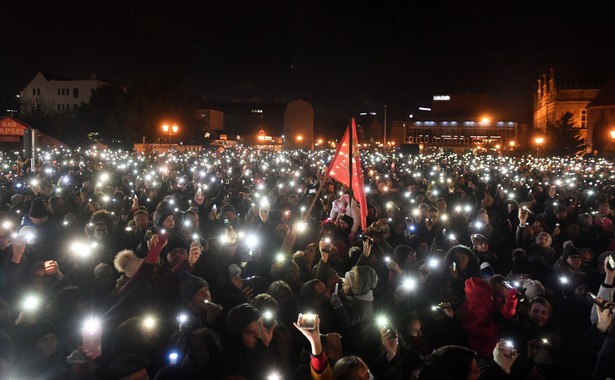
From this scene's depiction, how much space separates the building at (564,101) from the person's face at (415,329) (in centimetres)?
6002

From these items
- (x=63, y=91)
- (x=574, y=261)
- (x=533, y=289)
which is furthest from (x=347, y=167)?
(x=63, y=91)

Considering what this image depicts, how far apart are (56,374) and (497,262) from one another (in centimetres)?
565

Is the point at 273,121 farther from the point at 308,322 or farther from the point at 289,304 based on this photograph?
the point at 308,322

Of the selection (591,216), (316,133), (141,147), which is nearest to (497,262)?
(591,216)

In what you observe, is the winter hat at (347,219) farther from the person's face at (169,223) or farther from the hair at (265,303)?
the hair at (265,303)

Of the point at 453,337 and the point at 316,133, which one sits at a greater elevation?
the point at 316,133

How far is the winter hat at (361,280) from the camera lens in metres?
4.93

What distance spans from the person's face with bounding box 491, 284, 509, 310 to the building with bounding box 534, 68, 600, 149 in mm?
59277

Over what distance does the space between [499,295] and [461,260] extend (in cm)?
83

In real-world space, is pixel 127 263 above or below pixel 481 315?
above

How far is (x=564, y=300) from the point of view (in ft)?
18.5

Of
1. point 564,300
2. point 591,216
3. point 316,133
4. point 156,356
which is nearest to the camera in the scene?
point 156,356

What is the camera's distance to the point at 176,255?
5.16 metres

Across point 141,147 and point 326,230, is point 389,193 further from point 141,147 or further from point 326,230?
point 141,147
